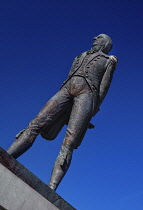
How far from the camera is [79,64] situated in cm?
740

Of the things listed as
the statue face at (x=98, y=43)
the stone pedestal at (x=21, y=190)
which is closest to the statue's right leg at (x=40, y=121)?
the stone pedestal at (x=21, y=190)

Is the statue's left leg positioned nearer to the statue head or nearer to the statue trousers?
the statue trousers

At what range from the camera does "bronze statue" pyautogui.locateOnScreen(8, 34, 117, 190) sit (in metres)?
6.07

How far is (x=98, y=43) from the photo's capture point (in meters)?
7.81

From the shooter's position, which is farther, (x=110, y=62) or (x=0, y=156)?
(x=110, y=62)

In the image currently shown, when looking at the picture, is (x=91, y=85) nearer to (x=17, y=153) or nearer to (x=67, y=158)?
(x=67, y=158)

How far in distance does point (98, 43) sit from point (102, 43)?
0.09 metres

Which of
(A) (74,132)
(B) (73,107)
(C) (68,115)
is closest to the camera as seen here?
(A) (74,132)

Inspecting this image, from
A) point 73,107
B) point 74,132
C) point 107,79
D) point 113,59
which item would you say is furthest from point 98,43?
point 74,132

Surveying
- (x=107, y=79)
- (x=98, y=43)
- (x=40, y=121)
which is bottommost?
(x=40, y=121)

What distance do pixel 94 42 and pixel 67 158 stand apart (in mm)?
3073

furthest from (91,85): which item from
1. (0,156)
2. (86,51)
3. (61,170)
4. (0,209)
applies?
(0,209)

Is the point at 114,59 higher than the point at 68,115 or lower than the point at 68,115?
higher

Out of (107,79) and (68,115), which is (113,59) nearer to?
(107,79)
